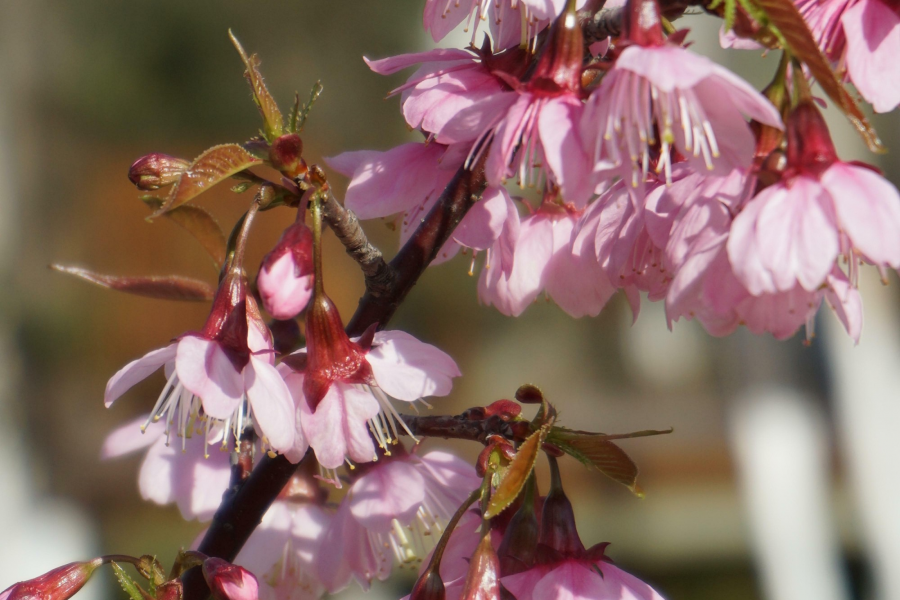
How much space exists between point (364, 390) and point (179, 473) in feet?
0.89

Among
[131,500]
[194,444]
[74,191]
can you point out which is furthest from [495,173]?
[74,191]

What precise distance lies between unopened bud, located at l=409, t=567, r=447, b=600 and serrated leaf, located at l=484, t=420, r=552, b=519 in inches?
2.0

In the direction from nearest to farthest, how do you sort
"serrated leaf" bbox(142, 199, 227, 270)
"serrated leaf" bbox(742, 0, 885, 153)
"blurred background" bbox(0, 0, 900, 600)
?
"serrated leaf" bbox(742, 0, 885, 153) → "serrated leaf" bbox(142, 199, 227, 270) → "blurred background" bbox(0, 0, 900, 600)

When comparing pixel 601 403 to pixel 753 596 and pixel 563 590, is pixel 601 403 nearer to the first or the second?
pixel 753 596

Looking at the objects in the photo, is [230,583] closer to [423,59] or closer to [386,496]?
[386,496]

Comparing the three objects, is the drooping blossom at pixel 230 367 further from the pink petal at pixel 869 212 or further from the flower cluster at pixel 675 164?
the pink petal at pixel 869 212

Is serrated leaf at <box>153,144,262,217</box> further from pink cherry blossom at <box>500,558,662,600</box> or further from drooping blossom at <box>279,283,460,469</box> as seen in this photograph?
pink cherry blossom at <box>500,558,662,600</box>

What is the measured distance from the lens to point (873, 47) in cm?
43

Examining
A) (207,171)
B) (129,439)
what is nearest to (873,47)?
(207,171)

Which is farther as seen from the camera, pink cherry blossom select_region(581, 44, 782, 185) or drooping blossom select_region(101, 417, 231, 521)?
drooping blossom select_region(101, 417, 231, 521)

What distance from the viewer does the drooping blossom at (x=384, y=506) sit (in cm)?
57

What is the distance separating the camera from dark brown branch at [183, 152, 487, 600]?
51cm

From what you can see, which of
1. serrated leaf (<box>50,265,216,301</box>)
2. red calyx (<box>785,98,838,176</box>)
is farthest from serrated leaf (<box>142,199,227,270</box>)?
red calyx (<box>785,98,838,176</box>)

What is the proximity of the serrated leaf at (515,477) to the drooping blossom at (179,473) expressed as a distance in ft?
1.07
